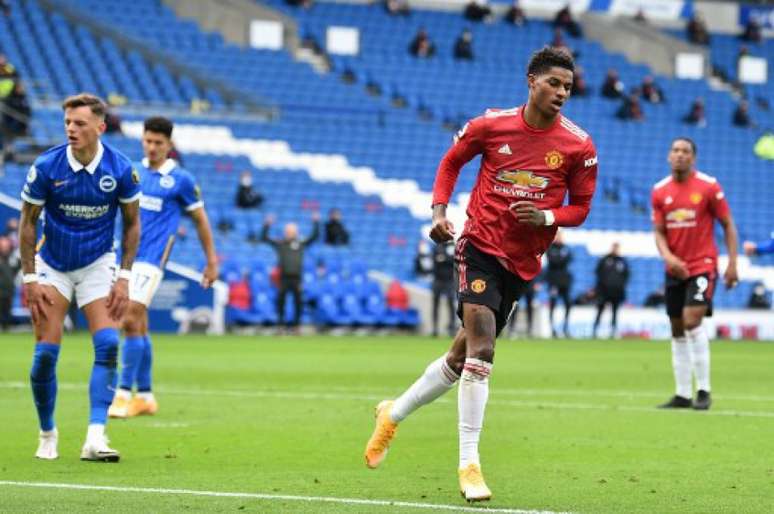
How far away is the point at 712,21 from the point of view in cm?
5712

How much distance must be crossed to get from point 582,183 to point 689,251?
6.18m

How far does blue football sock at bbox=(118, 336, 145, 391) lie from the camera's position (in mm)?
13523

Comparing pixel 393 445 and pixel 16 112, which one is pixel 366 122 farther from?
pixel 393 445

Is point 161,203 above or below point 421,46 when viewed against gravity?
below

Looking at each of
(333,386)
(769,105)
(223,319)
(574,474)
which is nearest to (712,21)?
(769,105)

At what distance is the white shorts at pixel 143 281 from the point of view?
1345cm

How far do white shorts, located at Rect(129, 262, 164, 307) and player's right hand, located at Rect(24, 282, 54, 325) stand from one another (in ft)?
11.9

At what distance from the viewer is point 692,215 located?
1468 centimetres

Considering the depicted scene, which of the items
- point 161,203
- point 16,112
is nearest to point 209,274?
point 161,203

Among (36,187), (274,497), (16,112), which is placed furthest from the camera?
(16,112)

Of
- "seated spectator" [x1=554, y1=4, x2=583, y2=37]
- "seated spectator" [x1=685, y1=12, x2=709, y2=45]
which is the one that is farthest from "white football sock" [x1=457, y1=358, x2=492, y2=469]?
"seated spectator" [x1=685, y1=12, x2=709, y2=45]

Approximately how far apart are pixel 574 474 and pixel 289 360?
1338cm

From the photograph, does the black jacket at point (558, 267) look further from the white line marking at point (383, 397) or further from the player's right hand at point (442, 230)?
the player's right hand at point (442, 230)

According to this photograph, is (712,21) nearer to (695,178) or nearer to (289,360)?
(289,360)
